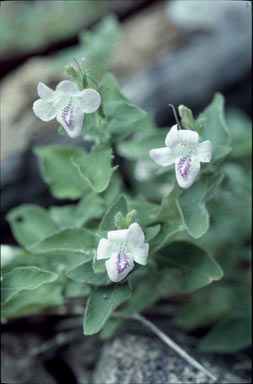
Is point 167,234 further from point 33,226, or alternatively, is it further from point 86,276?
point 33,226

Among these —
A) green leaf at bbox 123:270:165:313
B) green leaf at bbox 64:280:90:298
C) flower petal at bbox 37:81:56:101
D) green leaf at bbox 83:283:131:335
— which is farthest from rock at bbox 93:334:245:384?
flower petal at bbox 37:81:56:101

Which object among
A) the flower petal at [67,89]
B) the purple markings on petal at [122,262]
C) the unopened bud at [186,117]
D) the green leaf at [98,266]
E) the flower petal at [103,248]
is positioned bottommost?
the green leaf at [98,266]

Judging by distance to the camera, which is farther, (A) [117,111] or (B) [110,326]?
(B) [110,326]

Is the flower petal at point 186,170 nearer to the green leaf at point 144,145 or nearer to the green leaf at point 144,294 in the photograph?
the green leaf at point 144,145

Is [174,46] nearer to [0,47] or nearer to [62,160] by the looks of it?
[0,47]

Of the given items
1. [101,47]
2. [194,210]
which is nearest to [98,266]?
[194,210]

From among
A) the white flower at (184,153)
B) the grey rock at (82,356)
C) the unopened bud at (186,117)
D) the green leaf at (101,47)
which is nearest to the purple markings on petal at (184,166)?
the white flower at (184,153)
